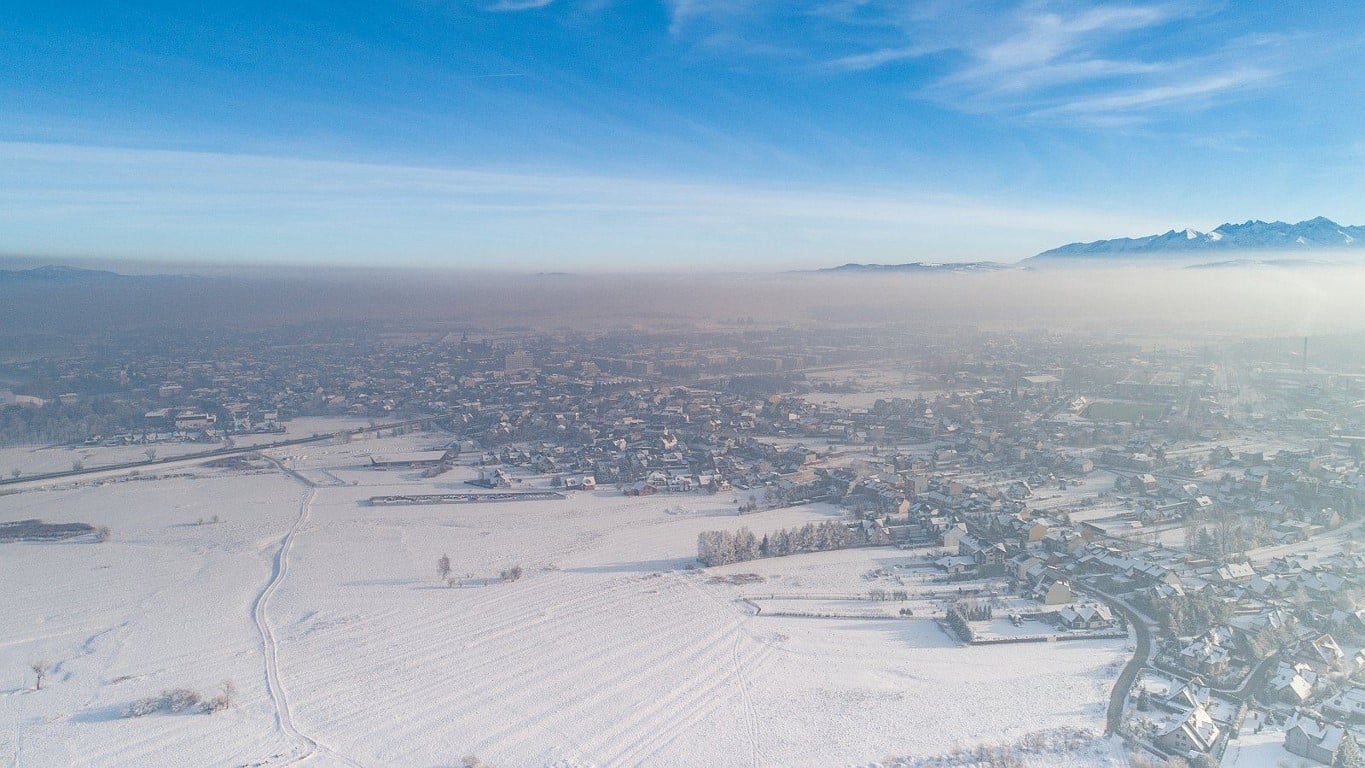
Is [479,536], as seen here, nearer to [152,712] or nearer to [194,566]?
[194,566]

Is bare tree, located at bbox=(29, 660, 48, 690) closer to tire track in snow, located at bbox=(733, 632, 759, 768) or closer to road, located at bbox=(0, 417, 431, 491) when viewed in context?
tire track in snow, located at bbox=(733, 632, 759, 768)

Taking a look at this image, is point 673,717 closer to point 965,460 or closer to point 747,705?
point 747,705

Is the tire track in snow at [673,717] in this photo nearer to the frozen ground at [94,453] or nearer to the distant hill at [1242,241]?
the frozen ground at [94,453]

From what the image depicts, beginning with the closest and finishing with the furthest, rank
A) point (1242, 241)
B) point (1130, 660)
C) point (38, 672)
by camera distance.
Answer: point (38, 672) → point (1130, 660) → point (1242, 241)

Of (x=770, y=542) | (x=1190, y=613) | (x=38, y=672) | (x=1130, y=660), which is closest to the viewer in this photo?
(x=38, y=672)

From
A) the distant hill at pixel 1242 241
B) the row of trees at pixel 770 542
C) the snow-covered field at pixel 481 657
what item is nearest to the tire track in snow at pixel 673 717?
the snow-covered field at pixel 481 657

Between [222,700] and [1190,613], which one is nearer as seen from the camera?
[222,700]

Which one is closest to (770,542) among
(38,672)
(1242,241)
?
(38,672)

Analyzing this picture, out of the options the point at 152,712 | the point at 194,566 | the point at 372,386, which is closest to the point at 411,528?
the point at 194,566
